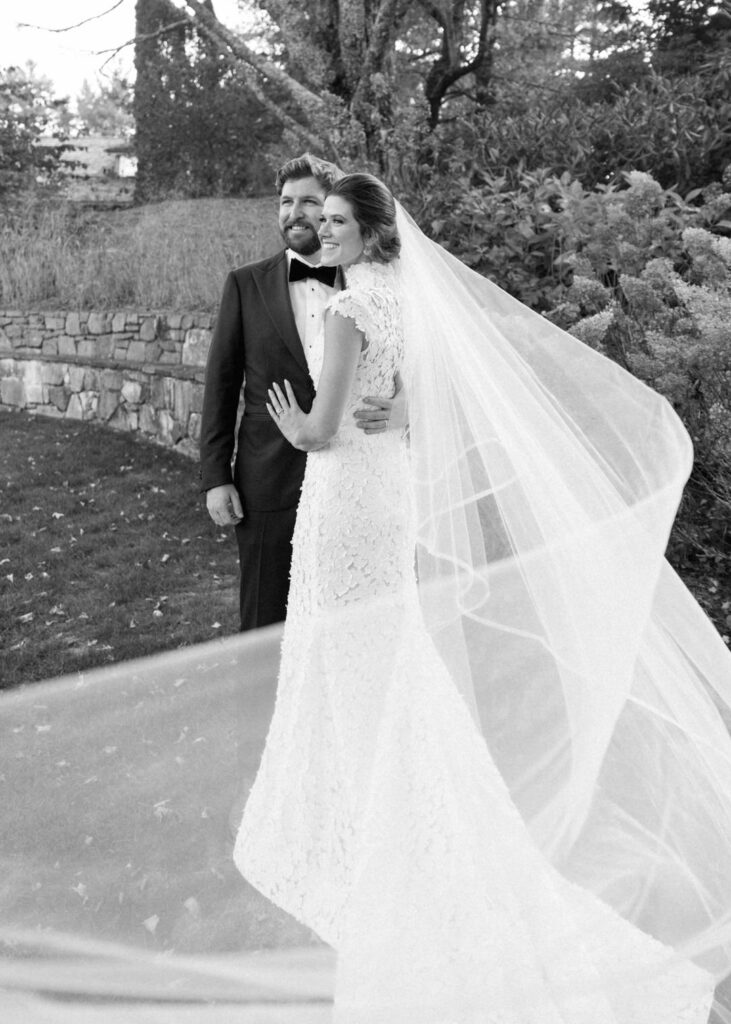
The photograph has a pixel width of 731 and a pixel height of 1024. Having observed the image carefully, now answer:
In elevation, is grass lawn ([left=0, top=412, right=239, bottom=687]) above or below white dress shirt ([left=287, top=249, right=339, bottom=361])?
below

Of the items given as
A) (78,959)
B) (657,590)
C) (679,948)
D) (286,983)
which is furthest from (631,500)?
(78,959)

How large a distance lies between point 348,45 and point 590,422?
24.0 ft

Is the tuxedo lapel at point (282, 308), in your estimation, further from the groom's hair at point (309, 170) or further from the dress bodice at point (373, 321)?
the dress bodice at point (373, 321)

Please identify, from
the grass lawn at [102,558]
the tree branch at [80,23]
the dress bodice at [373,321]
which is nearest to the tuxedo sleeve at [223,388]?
the dress bodice at [373,321]

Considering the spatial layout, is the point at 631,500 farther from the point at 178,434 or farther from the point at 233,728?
the point at 178,434

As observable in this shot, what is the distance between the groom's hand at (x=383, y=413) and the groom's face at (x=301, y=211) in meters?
0.76

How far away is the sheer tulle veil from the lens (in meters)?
2.38

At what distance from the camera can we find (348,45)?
8750mm

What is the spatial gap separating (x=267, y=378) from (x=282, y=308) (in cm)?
23

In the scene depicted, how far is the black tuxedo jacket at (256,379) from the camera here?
3236mm

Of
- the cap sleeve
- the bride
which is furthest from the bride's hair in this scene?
the cap sleeve

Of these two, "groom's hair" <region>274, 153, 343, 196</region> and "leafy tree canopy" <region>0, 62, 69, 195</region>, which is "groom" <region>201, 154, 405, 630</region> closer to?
"groom's hair" <region>274, 153, 343, 196</region>

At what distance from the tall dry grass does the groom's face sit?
6.17 meters

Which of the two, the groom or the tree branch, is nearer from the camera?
the groom
